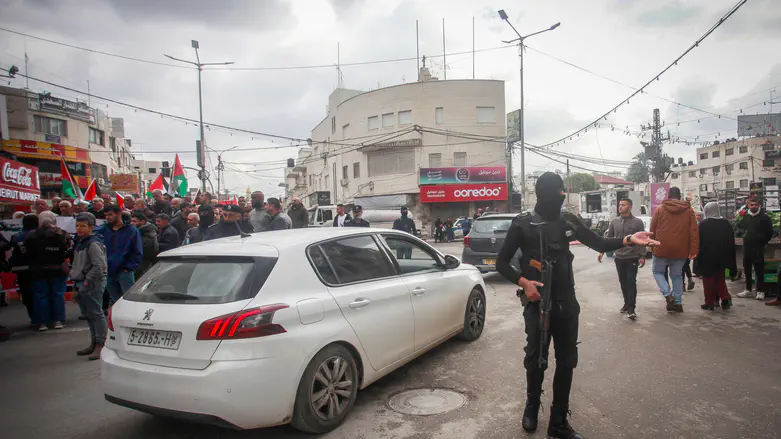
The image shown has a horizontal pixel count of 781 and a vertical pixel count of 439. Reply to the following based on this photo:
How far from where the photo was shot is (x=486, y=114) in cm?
3416

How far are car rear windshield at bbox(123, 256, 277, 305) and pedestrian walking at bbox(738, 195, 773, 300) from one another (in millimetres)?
8347

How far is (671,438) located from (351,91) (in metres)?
46.6

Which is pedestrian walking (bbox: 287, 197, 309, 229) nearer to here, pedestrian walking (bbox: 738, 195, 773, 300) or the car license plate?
the car license plate

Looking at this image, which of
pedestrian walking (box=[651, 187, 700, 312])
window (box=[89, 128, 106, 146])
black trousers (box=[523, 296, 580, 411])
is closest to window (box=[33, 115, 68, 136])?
window (box=[89, 128, 106, 146])

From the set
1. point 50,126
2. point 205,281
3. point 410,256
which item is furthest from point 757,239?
point 50,126

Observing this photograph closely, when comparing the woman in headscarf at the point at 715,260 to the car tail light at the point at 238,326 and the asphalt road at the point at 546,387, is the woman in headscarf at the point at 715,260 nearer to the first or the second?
the asphalt road at the point at 546,387

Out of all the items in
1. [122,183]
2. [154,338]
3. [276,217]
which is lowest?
[154,338]

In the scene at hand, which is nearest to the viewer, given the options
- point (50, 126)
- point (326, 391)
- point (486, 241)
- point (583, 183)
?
point (326, 391)

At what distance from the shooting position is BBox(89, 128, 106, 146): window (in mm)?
39094

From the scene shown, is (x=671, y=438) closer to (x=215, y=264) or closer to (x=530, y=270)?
(x=530, y=270)

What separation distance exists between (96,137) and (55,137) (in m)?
4.59

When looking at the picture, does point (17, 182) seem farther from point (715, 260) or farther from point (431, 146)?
point (431, 146)

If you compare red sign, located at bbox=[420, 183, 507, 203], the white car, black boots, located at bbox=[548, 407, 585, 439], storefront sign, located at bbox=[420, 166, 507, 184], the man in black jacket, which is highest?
storefront sign, located at bbox=[420, 166, 507, 184]

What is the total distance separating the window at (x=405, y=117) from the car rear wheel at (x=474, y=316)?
2994 centimetres
